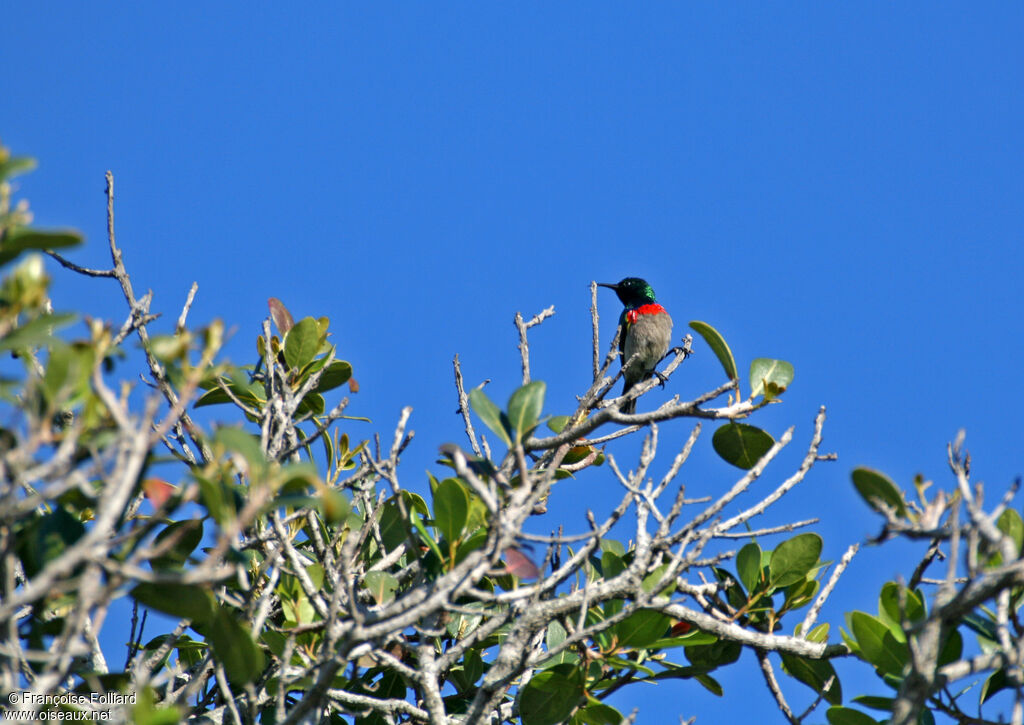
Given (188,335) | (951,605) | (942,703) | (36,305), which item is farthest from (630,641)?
(36,305)

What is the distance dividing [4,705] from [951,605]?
239cm

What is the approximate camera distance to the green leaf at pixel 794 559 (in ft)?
12.0

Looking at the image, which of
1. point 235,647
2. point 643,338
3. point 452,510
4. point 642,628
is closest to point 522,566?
point 452,510

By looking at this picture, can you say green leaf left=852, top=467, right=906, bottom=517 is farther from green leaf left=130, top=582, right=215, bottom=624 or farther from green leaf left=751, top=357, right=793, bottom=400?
green leaf left=130, top=582, right=215, bottom=624

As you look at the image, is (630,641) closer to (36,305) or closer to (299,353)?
(299,353)

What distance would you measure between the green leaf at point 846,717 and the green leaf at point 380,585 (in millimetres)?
1494

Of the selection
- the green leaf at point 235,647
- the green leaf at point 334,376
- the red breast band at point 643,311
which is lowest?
the green leaf at point 235,647

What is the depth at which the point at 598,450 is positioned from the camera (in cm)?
443

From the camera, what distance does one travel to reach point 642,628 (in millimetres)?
3424

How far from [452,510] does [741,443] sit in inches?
49.5

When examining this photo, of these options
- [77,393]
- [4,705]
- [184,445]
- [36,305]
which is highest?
[184,445]

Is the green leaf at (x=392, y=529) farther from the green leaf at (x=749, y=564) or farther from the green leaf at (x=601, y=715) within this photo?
the green leaf at (x=749, y=564)

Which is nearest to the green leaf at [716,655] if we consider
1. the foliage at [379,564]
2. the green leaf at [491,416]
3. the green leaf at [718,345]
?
the foliage at [379,564]

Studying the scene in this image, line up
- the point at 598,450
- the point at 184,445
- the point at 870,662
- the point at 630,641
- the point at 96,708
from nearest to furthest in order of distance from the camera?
the point at 96,708 → the point at 870,662 → the point at 630,641 → the point at 184,445 → the point at 598,450
